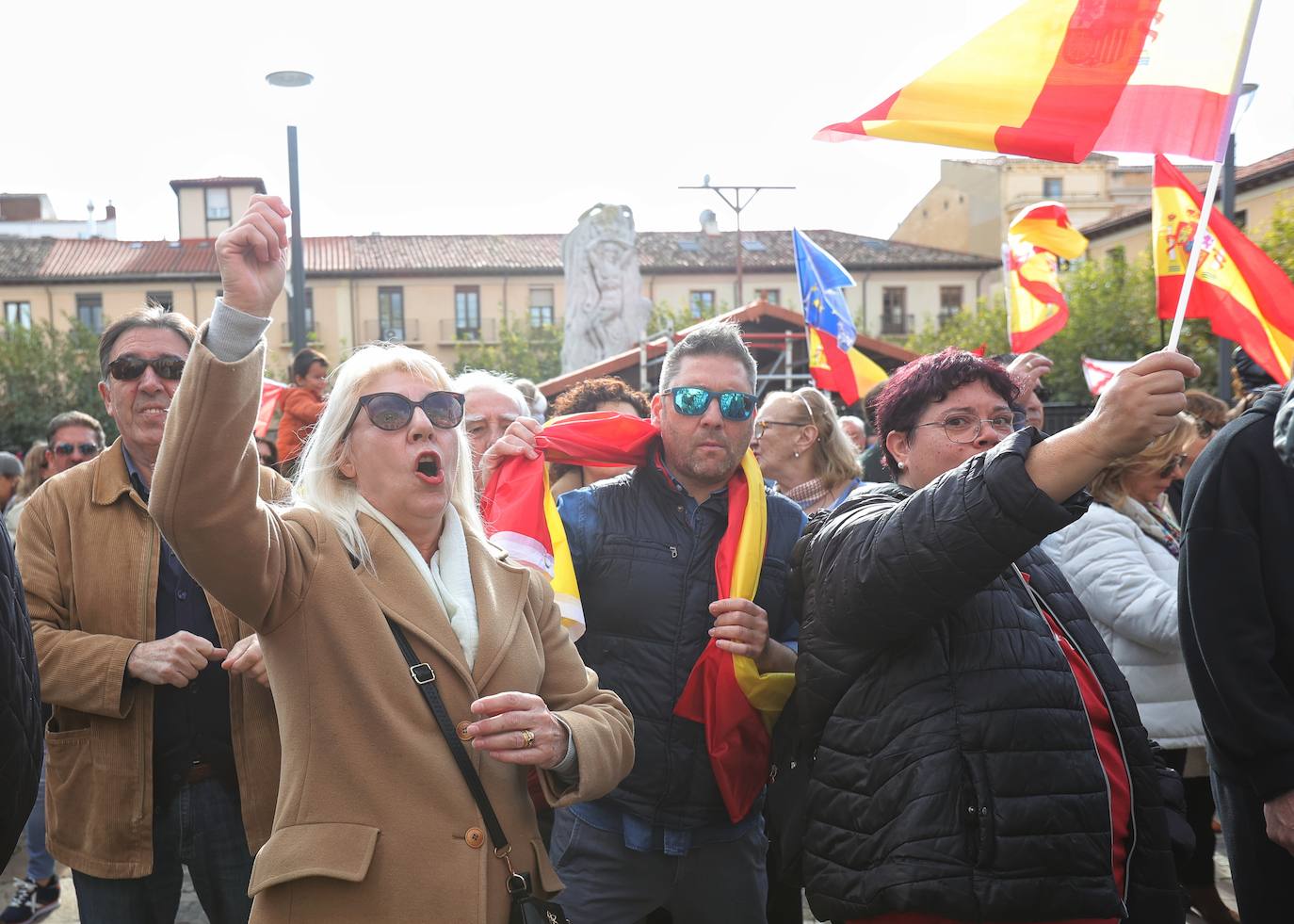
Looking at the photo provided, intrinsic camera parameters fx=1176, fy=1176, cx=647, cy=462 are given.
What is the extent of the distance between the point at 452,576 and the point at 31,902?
147 inches

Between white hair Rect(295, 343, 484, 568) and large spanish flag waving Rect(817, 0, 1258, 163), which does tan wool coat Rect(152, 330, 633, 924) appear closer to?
white hair Rect(295, 343, 484, 568)

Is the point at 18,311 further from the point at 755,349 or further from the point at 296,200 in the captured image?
the point at 296,200

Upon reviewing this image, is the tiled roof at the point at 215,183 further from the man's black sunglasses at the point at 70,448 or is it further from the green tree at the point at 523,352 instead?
the man's black sunglasses at the point at 70,448

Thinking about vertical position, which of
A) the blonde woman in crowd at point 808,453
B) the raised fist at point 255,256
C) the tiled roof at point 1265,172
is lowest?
the blonde woman in crowd at point 808,453

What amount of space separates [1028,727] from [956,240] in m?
58.3

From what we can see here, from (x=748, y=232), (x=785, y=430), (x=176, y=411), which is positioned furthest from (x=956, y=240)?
(x=176, y=411)

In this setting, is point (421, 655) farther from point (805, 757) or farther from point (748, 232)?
point (748, 232)

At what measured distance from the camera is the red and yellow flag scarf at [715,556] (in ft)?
10.4

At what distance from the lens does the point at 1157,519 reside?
454 centimetres

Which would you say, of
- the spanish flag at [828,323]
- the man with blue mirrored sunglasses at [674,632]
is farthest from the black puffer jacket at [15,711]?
the spanish flag at [828,323]

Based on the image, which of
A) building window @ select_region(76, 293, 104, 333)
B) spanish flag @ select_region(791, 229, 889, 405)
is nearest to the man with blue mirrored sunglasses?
spanish flag @ select_region(791, 229, 889, 405)

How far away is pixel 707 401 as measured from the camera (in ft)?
11.4

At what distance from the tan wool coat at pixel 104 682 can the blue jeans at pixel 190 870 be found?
0.22 ft

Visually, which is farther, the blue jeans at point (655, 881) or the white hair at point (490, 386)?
the white hair at point (490, 386)
